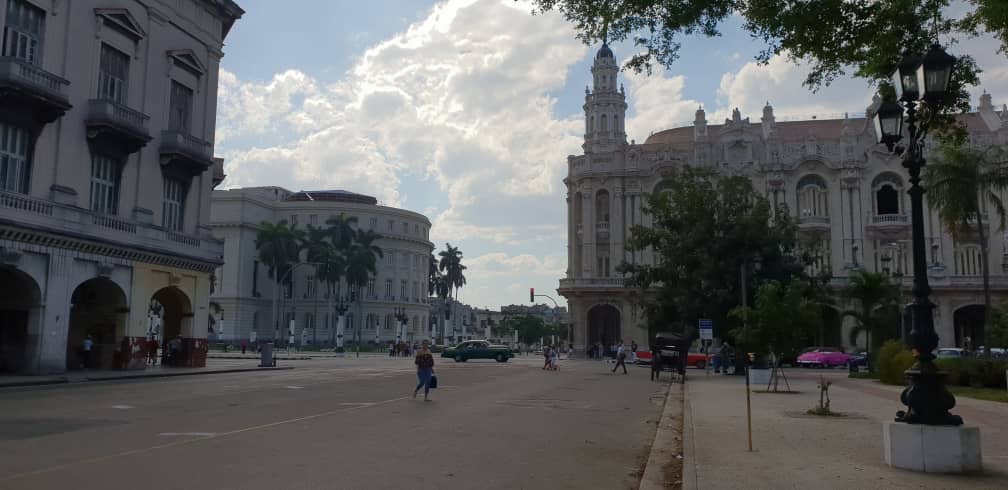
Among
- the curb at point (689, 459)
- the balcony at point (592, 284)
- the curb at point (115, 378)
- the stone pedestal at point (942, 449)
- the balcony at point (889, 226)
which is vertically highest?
the balcony at point (889, 226)

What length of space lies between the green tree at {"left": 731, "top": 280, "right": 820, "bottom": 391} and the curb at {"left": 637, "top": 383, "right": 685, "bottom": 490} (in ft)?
20.5

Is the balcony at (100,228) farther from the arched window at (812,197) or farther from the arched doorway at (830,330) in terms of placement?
the arched window at (812,197)

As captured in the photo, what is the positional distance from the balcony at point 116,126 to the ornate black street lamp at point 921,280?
27488 millimetres

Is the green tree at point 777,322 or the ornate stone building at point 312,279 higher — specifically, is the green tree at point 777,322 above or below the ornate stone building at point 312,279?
below

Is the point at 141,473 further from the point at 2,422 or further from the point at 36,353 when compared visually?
the point at 36,353

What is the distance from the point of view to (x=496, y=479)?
28.2 ft

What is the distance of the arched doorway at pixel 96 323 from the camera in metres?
31.5

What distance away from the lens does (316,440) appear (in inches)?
440

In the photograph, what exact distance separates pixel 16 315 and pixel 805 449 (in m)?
27.1

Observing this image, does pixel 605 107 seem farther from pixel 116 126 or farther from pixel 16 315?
pixel 16 315

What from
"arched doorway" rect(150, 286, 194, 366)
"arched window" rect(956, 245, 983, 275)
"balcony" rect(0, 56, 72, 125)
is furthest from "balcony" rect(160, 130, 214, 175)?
"arched window" rect(956, 245, 983, 275)

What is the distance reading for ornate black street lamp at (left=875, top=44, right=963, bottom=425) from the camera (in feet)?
29.6

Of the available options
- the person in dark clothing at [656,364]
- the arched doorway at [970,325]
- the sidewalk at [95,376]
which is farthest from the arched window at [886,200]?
the sidewalk at [95,376]

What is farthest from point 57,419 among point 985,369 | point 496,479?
point 985,369
